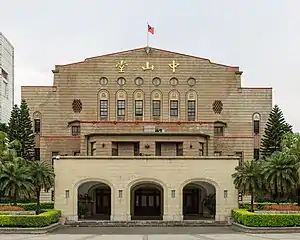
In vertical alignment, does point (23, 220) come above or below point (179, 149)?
below

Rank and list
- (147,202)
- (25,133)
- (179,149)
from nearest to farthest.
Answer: (147,202) < (179,149) < (25,133)

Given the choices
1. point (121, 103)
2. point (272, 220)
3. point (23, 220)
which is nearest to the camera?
point (272, 220)

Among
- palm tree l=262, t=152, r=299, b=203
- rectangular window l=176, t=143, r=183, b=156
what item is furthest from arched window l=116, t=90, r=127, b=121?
palm tree l=262, t=152, r=299, b=203

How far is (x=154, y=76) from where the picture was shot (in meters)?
44.7

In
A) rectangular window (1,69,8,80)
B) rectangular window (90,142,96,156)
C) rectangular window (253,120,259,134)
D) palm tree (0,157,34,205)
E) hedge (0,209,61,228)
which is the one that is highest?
rectangular window (1,69,8,80)

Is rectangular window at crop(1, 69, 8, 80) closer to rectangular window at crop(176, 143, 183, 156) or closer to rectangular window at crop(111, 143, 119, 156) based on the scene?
rectangular window at crop(111, 143, 119, 156)

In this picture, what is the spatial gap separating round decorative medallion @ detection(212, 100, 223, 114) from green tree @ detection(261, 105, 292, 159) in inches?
147

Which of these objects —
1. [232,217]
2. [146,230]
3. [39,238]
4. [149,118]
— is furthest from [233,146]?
[39,238]

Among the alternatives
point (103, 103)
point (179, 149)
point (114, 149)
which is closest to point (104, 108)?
point (103, 103)

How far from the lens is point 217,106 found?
44.5 m

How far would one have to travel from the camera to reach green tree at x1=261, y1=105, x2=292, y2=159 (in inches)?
1727

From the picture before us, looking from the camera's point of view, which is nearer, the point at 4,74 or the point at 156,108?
the point at 156,108

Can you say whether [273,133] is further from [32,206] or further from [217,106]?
[32,206]

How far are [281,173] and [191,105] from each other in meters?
14.7
